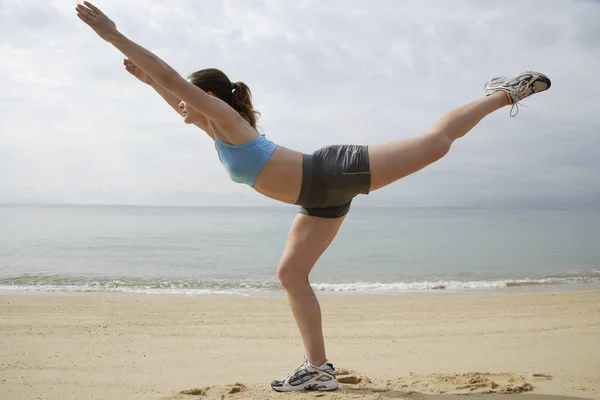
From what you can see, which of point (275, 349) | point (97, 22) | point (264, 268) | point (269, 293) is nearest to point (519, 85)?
point (97, 22)

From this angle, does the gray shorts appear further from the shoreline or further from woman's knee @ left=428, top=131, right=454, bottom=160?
the shoreline

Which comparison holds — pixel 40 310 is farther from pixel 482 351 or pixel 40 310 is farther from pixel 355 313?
pixel 482 351

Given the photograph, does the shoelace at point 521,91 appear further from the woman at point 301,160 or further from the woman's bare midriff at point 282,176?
the woman's bare midriff at point 282,176

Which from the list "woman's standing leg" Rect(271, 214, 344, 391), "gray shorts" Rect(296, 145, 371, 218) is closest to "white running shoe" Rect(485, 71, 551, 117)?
"gray shorts" Rect(296, 145, 371, 218)

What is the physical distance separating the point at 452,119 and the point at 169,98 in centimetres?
187

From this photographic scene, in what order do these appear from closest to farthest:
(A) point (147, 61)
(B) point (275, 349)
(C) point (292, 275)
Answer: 1. (A) point (147, 61)
2. (C) point (292, 275)
3. (B) point (275, 349)

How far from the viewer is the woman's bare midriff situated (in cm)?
282

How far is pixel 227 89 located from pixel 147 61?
2.01ft

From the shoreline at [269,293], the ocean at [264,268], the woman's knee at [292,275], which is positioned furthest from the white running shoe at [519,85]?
the ocean at [264,268]

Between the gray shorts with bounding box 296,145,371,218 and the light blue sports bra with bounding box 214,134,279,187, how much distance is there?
0.24 metres

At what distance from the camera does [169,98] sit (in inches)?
131

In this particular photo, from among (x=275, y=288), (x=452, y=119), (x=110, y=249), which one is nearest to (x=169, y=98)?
(x=452, y=119)

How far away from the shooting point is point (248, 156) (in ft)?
9.19

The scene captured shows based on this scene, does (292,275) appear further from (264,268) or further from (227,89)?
(264,268)
